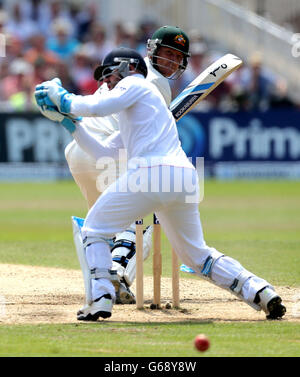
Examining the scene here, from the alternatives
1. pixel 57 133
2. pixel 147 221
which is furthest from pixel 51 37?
pixel 147 221

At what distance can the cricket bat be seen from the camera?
6602 millimetres

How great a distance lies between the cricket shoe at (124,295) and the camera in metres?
6.49

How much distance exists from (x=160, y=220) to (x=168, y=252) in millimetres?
3859

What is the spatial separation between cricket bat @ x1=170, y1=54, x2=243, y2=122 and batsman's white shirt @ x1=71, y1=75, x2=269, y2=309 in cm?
95

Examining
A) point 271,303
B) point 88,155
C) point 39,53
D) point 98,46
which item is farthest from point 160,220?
point 98,46

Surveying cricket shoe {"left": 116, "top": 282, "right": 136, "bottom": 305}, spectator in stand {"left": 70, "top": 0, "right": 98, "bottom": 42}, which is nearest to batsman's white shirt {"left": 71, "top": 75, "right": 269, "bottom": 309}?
cricket shoe {"left": 116, "top": 282, "right": 136, "bottom": 305}

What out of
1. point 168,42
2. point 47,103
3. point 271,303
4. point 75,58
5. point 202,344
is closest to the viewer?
point 202,344

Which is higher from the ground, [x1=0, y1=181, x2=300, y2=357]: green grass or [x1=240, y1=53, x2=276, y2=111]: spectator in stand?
[x1=240, y1=53, x2=276, y2=111]: spectator in stand

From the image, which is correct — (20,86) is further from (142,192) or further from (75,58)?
(142,192)

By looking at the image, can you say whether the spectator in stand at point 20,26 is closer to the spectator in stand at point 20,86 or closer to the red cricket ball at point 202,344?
the spectator in stand at point 20,86

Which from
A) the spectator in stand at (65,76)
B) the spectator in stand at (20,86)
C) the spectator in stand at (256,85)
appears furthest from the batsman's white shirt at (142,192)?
the spectator in stand at (256,85)

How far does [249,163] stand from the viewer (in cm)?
1917

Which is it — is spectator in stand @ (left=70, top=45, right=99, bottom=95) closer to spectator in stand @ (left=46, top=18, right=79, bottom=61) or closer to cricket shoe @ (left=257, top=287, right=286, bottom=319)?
spectator in stand @ (left=46, top=18, right=79, bottom=61)

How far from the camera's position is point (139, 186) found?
5.44 m
